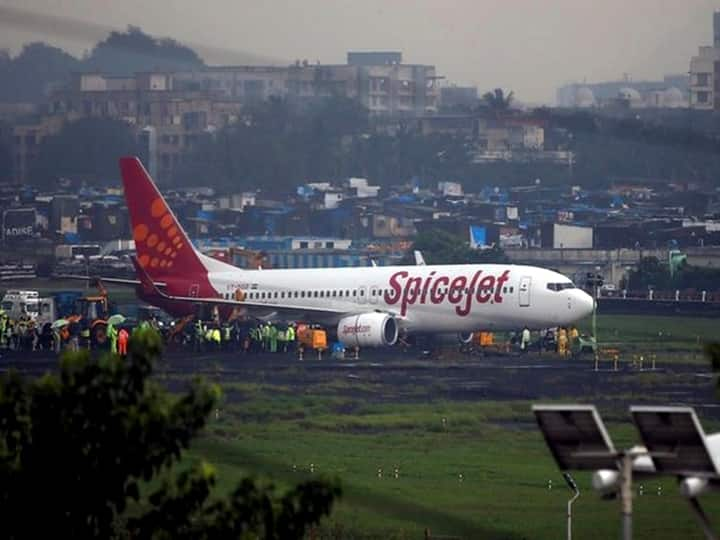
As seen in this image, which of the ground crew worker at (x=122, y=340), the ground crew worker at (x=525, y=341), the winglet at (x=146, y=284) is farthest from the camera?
the winglet at (x=146, y=284)

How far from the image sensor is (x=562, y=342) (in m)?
59.8

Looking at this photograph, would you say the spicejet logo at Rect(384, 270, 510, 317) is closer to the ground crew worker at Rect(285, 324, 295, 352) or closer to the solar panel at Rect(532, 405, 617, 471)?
the ground crew worker at Rect(285, 324, 295, 352)

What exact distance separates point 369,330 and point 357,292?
9.88 ft

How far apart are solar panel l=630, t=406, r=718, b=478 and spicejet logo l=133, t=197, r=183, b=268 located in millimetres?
50872

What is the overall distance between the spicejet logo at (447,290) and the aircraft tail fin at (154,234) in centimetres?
834

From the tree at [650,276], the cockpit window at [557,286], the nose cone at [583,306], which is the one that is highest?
the cockpit window at [557,286]

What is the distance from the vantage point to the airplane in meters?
58.1

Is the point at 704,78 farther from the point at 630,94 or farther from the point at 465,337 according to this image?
the point at 465,337

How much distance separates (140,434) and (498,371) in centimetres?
3416

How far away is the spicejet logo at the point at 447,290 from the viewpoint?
58.4m

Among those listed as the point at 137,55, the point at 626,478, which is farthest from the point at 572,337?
the point at 137,55

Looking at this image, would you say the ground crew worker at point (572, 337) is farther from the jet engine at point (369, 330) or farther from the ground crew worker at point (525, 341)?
the jet engine at point (369, 330)

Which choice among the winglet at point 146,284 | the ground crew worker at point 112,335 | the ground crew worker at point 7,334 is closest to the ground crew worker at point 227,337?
the ground crew worker at point 112,335

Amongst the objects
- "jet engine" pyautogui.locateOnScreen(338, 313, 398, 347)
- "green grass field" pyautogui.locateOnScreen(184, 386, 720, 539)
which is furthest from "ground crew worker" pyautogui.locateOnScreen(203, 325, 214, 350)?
"green grass field" pyautogui.locateOnScreen(184, 386, 720, 539)
